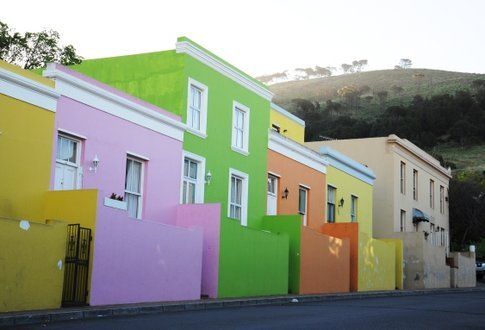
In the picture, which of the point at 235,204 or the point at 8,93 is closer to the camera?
the point at 8,93

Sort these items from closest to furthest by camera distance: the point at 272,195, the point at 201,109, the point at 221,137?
the point at 201,109, the point at 221,137, the point at 272,195

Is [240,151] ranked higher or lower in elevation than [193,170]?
higher

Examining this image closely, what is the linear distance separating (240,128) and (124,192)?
21.1 feet

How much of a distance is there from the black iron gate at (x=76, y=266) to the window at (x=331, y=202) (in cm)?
1649

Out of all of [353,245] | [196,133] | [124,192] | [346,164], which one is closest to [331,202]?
[346,164]

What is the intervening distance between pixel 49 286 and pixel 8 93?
4.31m

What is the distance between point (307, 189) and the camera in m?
27.7

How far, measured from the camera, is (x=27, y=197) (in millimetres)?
15234

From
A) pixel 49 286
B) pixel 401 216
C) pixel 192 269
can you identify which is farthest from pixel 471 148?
pixel 49 286

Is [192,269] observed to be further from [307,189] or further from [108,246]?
[307,189]

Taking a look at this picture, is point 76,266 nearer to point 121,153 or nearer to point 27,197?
point 27,197

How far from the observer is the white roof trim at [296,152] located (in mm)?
25344

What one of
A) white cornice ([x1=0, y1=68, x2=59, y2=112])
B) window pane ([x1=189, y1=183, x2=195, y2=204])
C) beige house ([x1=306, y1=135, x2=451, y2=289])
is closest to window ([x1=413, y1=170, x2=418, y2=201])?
beige house ([x1=306, y1=135, x2=451, y2=289])

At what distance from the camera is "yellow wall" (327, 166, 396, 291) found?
2830 cm
